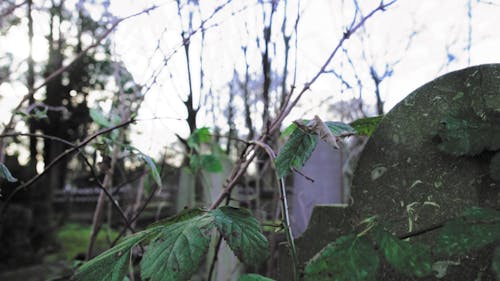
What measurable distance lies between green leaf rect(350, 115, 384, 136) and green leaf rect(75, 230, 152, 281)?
0.62 meters

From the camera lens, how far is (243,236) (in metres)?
0.67

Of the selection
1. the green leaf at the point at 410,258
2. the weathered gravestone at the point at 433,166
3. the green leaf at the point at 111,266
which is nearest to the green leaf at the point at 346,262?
the green leaf at the point at 410,258

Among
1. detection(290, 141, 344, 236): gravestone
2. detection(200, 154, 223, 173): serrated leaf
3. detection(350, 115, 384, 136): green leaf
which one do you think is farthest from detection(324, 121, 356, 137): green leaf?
detection(290, 141, 344, 236): gravestone

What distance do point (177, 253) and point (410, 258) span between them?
0.34m

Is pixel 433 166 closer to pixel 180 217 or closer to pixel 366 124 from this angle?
pixel 366 124

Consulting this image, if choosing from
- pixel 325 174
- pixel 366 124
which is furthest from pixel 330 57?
pixel 325 174

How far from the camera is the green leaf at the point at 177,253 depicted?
0.61 meters

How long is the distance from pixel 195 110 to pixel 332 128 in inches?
47.1

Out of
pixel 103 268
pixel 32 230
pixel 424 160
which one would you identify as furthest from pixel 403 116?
pixel 32 230

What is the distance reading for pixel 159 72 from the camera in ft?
5.40

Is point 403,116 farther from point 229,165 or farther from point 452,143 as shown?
point 229,165

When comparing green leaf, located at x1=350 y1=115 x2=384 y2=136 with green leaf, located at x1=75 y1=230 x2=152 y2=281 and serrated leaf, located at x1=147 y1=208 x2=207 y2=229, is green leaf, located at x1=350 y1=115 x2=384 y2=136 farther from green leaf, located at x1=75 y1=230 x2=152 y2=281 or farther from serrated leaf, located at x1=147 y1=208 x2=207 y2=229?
green leaf, located at x1=75 y1=230 x2=152 y2=281

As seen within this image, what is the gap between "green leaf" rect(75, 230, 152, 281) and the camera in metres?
0.66

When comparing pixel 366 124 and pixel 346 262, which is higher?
pixel 366 124
